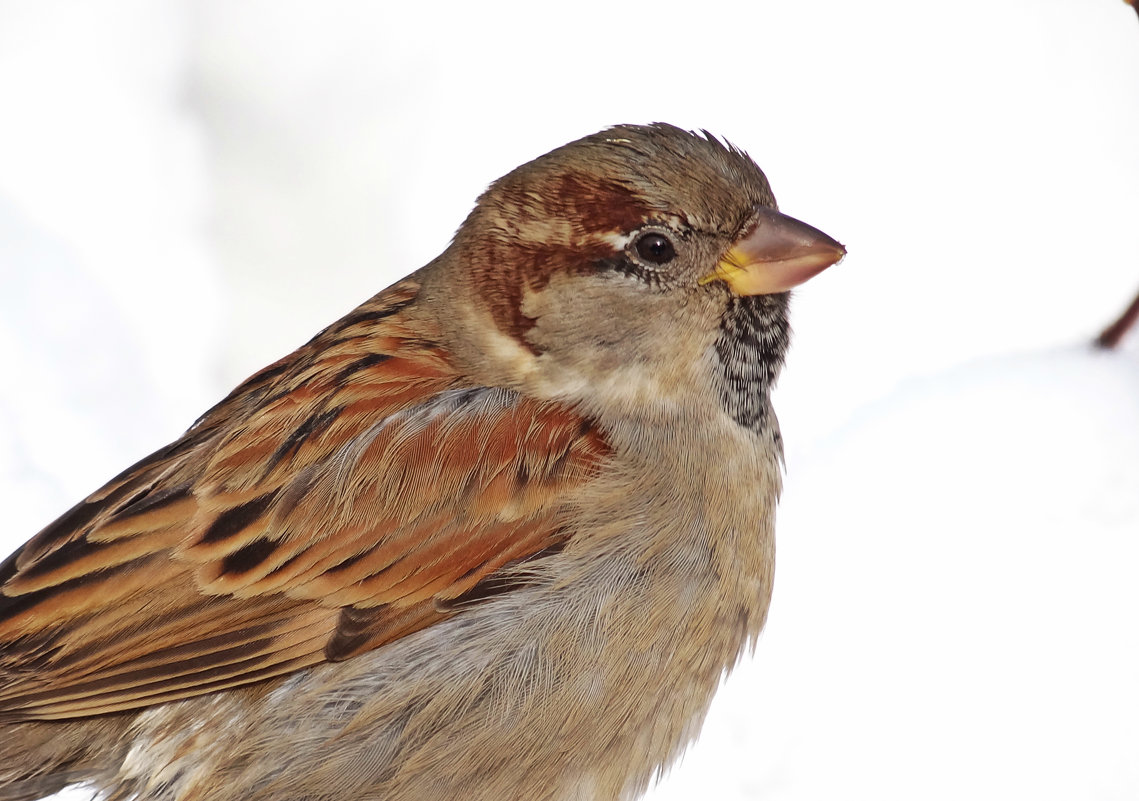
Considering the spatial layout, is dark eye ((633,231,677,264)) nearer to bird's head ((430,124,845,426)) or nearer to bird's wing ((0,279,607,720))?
bird's head ((430,124,845,426))

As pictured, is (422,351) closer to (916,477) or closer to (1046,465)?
(916,477)

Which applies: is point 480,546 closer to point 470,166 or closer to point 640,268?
point 640,268

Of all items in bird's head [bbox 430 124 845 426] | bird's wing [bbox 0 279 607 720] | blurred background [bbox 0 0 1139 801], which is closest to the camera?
bird's wing [bbox 0 279 607 720]

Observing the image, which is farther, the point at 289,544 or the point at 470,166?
the point at 470,166

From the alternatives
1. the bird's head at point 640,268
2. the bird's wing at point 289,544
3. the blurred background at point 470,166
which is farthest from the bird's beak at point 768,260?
the blurred background at point 470,166

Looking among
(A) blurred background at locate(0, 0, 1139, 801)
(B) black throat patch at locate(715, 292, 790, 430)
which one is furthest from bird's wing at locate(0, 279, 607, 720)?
(A) blurred background at locate(0, 0, 1139, 801)

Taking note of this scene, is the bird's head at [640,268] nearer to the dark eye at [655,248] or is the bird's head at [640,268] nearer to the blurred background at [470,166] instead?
the dark eye at [655,248]

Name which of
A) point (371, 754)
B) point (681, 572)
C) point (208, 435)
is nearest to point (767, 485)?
point (681, 572)

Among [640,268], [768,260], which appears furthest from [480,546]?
[768,260]
